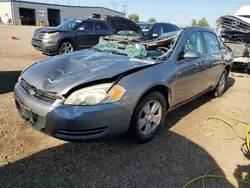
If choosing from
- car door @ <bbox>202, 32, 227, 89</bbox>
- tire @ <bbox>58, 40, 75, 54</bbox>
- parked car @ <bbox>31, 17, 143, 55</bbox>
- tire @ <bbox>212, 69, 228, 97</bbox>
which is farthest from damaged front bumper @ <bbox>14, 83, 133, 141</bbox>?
tire @ <bbox>58, 40, 75, 54</bbox>

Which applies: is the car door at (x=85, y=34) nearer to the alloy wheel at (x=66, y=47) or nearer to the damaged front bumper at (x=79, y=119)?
the alloy wheel at (x=66, y=47)

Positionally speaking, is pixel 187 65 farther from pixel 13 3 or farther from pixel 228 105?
pixel 13 3

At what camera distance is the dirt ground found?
2.51 m

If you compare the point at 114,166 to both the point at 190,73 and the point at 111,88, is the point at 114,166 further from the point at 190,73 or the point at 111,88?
the point at 190,73

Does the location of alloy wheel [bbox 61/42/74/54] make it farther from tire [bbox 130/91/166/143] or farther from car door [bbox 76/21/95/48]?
tire [bbox 130/91/166/143]

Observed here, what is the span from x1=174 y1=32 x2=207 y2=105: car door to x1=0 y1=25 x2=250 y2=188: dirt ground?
1.89ft

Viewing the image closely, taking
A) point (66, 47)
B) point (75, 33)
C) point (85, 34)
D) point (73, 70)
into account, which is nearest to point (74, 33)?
point (75, 33)

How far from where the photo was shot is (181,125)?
3.94 meters

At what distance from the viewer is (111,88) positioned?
8.53 feet

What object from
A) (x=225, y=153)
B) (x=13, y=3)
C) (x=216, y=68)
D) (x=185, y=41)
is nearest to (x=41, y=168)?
(x=225, y=153)

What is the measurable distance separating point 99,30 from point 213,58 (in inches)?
274

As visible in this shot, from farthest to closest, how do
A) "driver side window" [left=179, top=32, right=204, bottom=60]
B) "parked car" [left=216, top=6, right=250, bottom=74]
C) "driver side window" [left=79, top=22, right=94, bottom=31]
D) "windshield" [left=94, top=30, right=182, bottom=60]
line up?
1. "driver side window" [left=79, top=22, right=94, bottom=31]
2. "parked car" [left=216, top=6, right=250, bottom=74]
3. "driver side window" [left=179, top=32, right=204, bottom=60]
4. "windshield" [left=94, top=30, right=182, bottom=60]

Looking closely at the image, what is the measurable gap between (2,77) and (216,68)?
16.9ft

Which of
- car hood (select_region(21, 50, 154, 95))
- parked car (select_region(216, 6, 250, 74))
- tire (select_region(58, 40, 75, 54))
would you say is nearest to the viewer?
car hood (select_region(21, 50, 154, 95))
